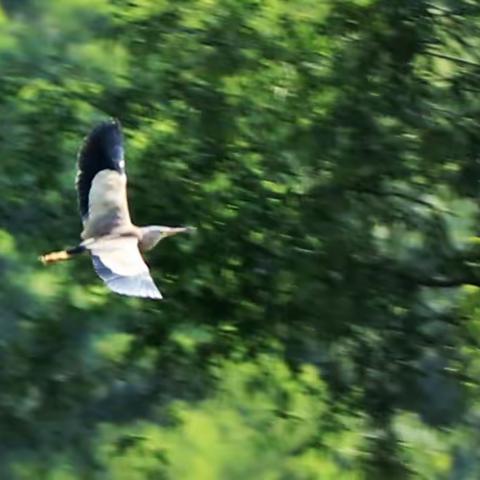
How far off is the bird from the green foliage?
53.0 inches

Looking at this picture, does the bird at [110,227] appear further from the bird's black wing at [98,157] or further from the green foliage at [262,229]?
the green foliage at [262,229]

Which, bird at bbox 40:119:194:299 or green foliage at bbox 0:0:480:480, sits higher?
bird at bbox 40:119:194:299

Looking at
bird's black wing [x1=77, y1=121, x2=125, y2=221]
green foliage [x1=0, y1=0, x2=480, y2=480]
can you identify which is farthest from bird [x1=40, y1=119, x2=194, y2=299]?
green foliage [x1=0, y1=0, x2=480, y2=480]

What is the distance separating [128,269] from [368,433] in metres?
2.18

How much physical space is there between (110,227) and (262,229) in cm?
176

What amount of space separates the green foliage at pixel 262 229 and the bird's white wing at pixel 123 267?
1.66 metres

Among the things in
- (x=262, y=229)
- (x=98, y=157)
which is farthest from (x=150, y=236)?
(x=262, y=229)

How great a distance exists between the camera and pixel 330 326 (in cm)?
389

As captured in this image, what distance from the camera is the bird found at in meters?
1.92

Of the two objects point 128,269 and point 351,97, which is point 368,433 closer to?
point 351,97

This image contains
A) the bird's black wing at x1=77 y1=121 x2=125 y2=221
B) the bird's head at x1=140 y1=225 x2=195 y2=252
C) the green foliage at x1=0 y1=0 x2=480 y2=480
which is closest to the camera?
the bird's head at x1=140 y1=225 x2=195 y2=252

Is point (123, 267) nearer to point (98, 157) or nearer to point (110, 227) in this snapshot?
point (110, 227)

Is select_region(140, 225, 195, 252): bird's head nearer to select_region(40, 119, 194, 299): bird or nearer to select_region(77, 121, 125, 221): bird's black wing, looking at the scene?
select_region(40, 119, 194, 299): bird

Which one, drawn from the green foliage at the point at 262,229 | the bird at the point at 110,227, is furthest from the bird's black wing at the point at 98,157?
the green foliage at the point at 262,229
